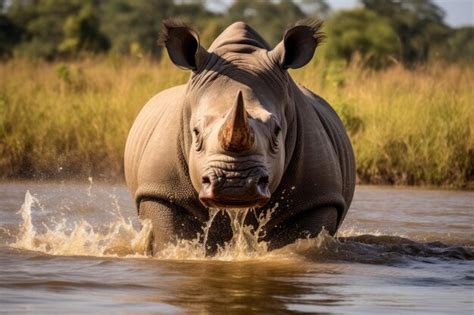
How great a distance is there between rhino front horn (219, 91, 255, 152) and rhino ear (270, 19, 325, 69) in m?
0.96

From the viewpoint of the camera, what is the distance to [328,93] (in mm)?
13844

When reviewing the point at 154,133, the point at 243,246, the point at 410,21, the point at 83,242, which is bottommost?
the point at 83,242

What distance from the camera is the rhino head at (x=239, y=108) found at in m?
5.93

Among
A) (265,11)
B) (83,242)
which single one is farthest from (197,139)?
(265,11)

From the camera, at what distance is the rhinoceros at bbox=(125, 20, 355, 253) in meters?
6.45

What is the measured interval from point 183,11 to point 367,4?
8.01 metres

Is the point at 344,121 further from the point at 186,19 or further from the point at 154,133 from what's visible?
the point at 186,19

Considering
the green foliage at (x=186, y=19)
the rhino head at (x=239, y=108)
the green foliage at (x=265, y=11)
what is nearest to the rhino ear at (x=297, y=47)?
the rhino head at (x=239, y=108)

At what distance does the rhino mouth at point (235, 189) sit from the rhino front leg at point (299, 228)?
1.14 m

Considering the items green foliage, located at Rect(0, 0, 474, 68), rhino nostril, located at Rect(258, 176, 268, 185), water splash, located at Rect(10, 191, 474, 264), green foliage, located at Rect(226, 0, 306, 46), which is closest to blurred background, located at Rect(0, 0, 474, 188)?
water splash, located at Rect(10, 191, 474, 264)

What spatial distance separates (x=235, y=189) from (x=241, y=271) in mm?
788

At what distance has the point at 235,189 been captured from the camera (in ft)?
19.3

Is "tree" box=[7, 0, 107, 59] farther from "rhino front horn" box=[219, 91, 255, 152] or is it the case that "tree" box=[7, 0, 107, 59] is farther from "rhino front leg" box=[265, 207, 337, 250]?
"rhino front horn" box=[219, 91, 255, 152]

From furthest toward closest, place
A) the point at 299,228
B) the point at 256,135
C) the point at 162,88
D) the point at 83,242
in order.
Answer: the point at 162,88 < the point at 83,242 < the point at 299,228 < the point at 256,135
